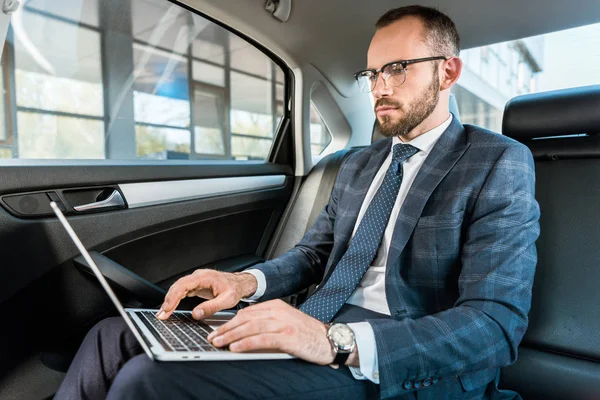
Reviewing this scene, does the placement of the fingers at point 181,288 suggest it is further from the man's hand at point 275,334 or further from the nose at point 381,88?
the nose at point 381,88

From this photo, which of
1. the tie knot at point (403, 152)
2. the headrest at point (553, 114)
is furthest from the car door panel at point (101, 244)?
the headrest at point (553, 114)

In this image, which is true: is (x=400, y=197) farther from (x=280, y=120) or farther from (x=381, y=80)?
(x=280, y=120)

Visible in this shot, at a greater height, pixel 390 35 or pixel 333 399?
pixel 390 35

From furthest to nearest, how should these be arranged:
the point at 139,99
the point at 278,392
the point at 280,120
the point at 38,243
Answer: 1. the point at 280,120
2. the point at 139,99
3. the point at 38,243
4. the point at 278,392

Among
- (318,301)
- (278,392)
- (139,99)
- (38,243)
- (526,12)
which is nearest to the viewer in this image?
(278,392)

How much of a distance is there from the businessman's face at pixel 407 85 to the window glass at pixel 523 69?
1.38ft

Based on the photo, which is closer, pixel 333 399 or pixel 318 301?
pixel 333 399

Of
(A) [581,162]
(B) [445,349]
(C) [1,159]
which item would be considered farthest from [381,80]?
(C) [1,159]

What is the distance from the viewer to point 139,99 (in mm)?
1954

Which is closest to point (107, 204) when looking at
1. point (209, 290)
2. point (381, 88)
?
point (209, 290)

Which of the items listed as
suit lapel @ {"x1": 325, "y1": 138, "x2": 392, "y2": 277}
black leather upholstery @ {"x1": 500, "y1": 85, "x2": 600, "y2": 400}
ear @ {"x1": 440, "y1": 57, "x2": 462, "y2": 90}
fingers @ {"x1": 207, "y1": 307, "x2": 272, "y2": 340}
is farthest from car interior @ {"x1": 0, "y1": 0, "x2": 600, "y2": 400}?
fingers @ {"x1": 207, "y1": 307, "x2": 272, "y2": 340}

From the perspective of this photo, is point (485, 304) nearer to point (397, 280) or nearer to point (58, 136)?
point (397, 280)

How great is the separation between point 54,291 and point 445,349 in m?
1.18

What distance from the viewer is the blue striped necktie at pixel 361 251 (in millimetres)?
1293
